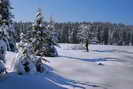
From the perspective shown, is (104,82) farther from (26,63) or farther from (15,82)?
(15,82)

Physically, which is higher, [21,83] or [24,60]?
[24,60]

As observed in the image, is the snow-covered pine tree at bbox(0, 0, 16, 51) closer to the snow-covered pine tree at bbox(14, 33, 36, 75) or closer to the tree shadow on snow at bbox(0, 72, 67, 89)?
the tree shadow on snow at bbox(0, 72, 67, 89)

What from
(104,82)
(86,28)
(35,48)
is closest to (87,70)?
(104,82)

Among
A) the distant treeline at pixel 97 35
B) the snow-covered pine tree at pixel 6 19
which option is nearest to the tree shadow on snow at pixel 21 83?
the snow-covered pine tree at pixel 6 19

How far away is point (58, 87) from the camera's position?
2133cm

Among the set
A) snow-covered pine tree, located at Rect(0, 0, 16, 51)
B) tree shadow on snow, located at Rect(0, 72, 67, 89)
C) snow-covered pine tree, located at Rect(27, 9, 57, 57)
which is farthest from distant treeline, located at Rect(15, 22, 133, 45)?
snow-covered pine tree, located at Rect(0, 0, 16, 51)

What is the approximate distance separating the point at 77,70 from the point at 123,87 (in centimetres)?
905

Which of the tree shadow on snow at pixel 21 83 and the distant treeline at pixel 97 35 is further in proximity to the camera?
the distant treeline at pixel 97 35

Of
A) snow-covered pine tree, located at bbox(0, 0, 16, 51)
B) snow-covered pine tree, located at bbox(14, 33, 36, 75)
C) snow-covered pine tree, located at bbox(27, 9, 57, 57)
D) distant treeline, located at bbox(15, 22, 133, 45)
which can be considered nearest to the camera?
snow-covered pine tree, located at bbox(0, 0, 16, 51)

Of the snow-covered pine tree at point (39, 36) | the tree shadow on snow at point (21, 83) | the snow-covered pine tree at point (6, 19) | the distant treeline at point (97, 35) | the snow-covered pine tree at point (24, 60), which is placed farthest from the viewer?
the distant treeline at point (97, 35)

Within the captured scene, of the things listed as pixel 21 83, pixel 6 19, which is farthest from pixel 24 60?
pixel 6 19

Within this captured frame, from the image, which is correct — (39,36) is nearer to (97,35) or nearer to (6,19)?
(6,19)

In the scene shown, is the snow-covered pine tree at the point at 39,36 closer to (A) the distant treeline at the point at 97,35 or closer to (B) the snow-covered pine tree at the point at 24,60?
(B) the snow-covered pine tree at the point at 24,60

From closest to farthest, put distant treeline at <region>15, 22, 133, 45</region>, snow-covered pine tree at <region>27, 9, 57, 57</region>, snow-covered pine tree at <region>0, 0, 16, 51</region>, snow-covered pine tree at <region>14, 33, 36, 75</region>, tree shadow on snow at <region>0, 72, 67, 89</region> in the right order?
snow-covered pine tree at <region>0, 0, 16, 51</region> → tree shadow on snow at <region>0, 72, 67, 89</region> → snow-covered pine tree at <region>14, 33, 36, 75</region> → snow-covered pine tree at <region>27, 9, 57, 57</region> → distant treeline at <region>15, 22, 133, 45</region>
